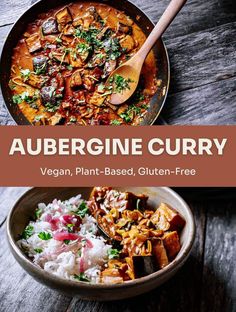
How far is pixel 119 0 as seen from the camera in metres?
2.63

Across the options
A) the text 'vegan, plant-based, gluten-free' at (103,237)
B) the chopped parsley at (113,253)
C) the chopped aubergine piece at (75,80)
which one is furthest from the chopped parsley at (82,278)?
the chopped aubergine piece at (75,80)

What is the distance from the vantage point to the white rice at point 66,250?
173cm

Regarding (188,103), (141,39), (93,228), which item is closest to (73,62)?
(141,39)

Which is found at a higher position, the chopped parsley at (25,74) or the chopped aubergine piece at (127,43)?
the chopped parsley at (25,74)

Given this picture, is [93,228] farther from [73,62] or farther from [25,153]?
[73,62]

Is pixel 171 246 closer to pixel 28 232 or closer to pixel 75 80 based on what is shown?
pixel 28 232

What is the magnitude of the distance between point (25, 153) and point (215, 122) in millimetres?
778

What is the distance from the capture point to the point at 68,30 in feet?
8.72

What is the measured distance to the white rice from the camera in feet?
5.67

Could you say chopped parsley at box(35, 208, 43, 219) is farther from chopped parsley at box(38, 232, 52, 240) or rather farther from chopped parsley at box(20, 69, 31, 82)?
chopped parsley at box(20, 69, 31, 82)

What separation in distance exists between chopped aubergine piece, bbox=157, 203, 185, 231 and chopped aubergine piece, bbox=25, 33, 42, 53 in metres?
1.12

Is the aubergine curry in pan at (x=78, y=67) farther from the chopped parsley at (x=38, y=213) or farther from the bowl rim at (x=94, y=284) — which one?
the bowl rim at (x=94, y=284)

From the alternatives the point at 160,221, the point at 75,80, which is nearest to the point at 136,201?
the point at 160,221

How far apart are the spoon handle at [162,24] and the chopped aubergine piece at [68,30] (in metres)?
0.39
